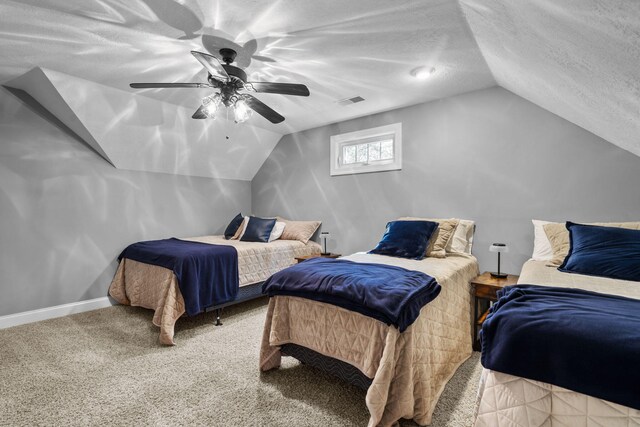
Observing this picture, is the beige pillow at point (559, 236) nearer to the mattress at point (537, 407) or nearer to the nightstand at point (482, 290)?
the nightstand at point (482, 290)

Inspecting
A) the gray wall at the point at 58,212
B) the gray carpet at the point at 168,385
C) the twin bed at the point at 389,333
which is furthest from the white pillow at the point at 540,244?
the gray wall at the point at 58,212

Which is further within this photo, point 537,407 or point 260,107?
point 260,107

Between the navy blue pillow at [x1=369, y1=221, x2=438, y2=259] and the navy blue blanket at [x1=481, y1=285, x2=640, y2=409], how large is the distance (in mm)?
1385

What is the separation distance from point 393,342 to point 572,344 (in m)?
0.73

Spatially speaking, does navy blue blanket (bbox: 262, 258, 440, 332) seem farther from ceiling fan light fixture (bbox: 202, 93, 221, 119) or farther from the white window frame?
the white window frame

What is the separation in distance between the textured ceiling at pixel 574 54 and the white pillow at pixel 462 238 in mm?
1216

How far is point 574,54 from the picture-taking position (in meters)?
1.47

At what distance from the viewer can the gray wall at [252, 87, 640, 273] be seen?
99.3 inches

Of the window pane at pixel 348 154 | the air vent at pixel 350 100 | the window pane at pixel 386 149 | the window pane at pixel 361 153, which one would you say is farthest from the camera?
the window pane at pixel 348 154

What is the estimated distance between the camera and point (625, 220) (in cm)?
241

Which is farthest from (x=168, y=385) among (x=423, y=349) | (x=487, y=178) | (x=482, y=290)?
(x=487, y=178)

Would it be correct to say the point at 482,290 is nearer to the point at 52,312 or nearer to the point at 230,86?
the point at 230,86

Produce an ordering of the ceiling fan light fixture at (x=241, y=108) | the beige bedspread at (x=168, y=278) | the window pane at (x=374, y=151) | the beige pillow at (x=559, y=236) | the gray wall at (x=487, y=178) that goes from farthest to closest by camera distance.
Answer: the window pane at (x=374, y=151), the beige bedspread at (x=168, y=278), the gray wall at (x=487, y=178), the ceiling fan light fixture at (x=241, y=108), the beige pillow at (x=559, y=236)

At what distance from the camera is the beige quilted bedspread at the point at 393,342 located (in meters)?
1.55
